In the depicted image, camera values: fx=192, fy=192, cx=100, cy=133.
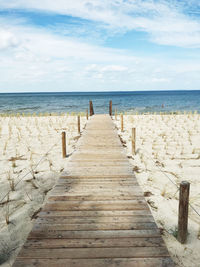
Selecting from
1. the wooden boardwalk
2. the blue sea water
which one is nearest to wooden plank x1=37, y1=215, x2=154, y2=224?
the wooden boardwalk

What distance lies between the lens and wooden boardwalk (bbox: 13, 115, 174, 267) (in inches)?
91.4

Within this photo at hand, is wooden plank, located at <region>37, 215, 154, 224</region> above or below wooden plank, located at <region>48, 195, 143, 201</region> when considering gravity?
below

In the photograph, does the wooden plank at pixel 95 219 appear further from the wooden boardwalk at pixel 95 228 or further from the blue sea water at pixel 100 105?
the blue sea water at pixel 100 105

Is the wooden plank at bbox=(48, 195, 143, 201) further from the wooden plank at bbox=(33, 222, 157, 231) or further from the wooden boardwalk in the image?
the wooden plank at bbox=(33, 222, 157, 231)

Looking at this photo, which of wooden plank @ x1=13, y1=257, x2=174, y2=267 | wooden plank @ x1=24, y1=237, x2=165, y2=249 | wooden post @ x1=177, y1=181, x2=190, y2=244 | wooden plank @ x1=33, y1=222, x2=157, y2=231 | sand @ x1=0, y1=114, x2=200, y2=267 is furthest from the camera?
sand @ x1=0, y1=114, x2=200, y2=267

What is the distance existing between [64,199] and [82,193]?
1.31 ft

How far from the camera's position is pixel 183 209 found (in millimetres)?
2758

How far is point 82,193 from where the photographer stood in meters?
3.91

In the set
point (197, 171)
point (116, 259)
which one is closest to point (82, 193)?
point (116, 259)

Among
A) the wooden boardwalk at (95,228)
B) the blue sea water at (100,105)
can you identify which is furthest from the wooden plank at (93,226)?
the blue sea water at (100,105)

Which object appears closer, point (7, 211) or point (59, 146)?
point (7, 211)

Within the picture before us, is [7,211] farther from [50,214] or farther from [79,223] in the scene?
[79,223]

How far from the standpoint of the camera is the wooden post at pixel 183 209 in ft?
8.85

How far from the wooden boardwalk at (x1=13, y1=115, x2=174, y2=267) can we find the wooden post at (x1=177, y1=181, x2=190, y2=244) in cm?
38
